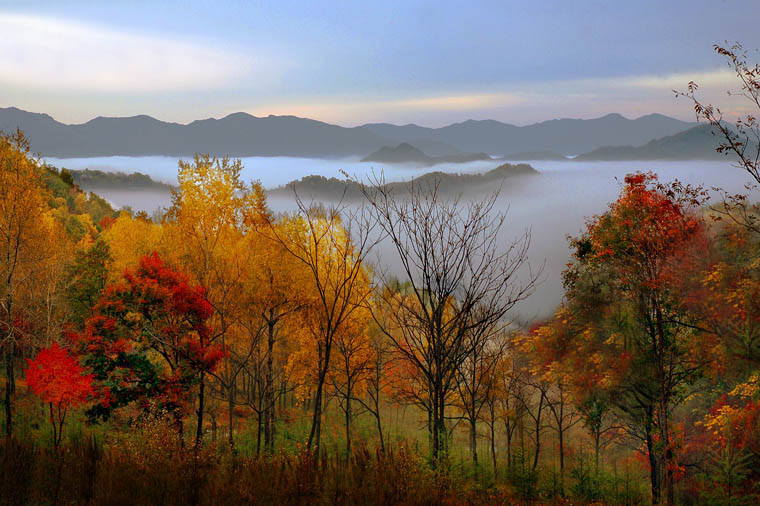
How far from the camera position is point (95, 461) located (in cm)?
839

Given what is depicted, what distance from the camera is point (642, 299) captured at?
53.6 feet

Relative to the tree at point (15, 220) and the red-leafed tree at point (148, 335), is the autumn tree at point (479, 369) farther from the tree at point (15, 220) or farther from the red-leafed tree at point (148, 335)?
the tree at point (15, 220)

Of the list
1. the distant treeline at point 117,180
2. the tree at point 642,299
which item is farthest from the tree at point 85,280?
the distant treeline at point 117,180

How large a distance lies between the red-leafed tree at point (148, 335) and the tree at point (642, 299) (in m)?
12.4

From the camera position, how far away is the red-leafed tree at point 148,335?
17625 millimetres

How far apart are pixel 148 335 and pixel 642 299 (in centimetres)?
1563

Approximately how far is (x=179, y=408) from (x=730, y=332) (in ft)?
54.6

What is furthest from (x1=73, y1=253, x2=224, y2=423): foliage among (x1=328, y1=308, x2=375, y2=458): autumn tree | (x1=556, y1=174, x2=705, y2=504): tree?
(x1=556, y1=174, x2=705, y2=504): tree

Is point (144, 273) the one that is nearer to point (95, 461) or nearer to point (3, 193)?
point (3, 193)

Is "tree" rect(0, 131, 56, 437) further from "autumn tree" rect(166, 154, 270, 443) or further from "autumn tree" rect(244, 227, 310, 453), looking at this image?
"autumn tree" rect(244, 227, 310, 453)

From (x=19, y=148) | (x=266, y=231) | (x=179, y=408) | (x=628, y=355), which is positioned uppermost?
(x=19, y=148)

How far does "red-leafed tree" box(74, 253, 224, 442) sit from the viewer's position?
17.6m

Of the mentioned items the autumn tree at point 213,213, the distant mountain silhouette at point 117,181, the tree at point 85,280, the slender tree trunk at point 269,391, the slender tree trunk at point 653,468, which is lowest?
the slender tree trunk at point 653,468

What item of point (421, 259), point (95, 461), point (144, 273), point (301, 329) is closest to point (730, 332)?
point (421, 259)
